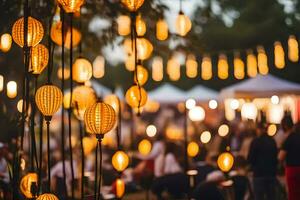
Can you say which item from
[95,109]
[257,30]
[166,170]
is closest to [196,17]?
[257,30]

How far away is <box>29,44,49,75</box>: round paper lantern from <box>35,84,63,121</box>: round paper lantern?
601mm

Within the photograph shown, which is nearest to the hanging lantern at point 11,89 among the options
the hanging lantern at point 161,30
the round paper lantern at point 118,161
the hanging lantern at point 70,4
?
the round paper lantern at point 118,161

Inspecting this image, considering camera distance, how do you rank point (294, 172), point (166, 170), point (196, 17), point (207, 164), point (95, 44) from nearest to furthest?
point (294, 172) < point (207, 164) < point (166, 170) < point (95, 44) < point (196, 17)

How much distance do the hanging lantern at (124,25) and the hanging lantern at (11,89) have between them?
198 cm

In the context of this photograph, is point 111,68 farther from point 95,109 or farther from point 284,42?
point 95,109

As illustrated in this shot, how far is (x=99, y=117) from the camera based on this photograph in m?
6.00

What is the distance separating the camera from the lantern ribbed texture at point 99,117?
600cm

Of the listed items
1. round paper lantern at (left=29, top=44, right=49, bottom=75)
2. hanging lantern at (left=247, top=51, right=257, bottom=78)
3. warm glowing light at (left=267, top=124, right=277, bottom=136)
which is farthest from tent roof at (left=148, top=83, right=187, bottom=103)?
→ round paper lantern at (left=29, top=44, right=49, bottom=75)

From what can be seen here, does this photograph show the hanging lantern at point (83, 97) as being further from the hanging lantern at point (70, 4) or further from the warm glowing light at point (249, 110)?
the warm glowing light at point (249, 110)

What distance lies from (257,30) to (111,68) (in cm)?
1095

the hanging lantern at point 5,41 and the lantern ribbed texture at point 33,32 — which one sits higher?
the hanging lantern at point 5,41

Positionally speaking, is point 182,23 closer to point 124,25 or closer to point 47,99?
point 124,25

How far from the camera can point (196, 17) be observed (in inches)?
1075

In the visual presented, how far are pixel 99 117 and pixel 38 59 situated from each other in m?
1.24
